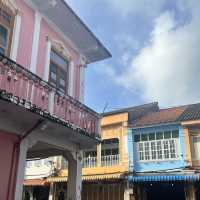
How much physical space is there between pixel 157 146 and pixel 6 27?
1386 cm

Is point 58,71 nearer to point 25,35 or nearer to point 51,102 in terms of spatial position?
point 25,35

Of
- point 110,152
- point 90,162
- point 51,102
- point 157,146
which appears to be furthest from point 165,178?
point 51,102

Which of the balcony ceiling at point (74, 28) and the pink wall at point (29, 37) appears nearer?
the pink wall at point (29, 37)

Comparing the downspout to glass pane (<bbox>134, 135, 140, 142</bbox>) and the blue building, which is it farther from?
glass pane (<bbox>134, 135, 140, 142</bbox>)

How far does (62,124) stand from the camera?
705cm

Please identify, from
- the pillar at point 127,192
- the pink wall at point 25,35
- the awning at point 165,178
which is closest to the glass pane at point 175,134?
the awning at point 165,178

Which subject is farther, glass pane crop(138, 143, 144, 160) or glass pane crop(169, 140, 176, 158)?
glass pane crop(138, 143, 144, 160)

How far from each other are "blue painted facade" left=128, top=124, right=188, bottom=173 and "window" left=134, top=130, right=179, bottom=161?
0.64ft

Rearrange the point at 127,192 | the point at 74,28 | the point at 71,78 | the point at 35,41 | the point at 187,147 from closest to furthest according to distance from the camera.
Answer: the point at 35,41 < the point at 74,28 < the point at 71,78 < the point at 187,147 < the point at 127,192

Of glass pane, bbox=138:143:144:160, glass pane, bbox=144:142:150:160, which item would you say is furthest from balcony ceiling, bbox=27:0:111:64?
glass pane, bbox=138:143:144:160

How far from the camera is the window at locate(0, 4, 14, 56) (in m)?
7.25

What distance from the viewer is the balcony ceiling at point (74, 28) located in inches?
340

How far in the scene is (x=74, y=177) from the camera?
872 centimetres

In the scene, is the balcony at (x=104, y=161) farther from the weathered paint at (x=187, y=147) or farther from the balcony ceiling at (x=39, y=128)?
the balcony ceiling at (x=39, y=128)
